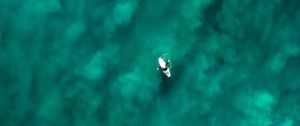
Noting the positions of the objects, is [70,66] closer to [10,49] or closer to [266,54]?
[10,49]

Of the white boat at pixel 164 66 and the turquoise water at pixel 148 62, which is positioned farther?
the white boat at pixel 164 66

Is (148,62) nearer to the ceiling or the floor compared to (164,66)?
nearer to the ceiling

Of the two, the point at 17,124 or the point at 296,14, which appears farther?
the point at 17,124

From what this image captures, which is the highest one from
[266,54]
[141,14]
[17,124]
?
[141,14]

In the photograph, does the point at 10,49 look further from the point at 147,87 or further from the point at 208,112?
the point at 208,112

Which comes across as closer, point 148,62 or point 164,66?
point 164,66

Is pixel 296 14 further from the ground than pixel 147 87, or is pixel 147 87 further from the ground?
pixel 296 14

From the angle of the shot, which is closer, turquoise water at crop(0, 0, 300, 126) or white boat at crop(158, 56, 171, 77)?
turquoise water at crop(0, 0, 300, 126)

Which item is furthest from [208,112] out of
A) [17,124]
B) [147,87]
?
[17,124]
